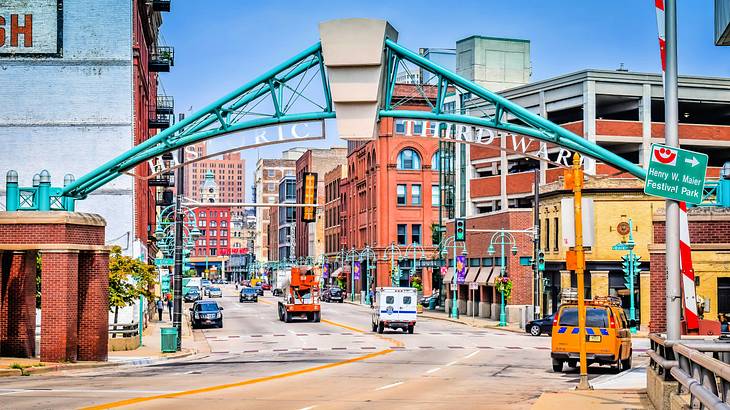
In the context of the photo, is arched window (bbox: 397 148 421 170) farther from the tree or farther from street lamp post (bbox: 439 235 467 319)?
the tree

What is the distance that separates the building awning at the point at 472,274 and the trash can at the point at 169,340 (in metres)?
38.6

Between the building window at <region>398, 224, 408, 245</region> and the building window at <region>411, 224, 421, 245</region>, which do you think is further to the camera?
the building window at <region>411, 224, 421, 245</region>

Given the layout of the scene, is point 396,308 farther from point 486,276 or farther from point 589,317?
point 589,317

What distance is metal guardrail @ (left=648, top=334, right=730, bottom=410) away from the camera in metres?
10.2

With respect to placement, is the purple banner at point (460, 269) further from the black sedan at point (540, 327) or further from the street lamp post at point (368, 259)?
the street lamp post at point (368, 259)

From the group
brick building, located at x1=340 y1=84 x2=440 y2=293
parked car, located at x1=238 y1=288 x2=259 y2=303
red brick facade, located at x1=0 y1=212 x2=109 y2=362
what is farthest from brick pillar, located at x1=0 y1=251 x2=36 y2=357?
parked car, located at x1=238 y1=288 x2=259 y2=303

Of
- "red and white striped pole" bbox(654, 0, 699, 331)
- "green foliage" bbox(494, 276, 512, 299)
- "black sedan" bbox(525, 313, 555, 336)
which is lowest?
"black sedan" bbox(525, 313, 555, 336)

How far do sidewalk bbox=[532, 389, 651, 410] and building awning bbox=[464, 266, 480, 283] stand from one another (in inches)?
2132

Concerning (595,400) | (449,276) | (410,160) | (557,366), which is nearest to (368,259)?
(410,160)

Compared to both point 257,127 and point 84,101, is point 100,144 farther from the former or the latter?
point 257,127

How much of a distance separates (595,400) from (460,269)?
54.3 meters

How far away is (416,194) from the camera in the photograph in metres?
109

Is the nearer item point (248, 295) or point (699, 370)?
point (699, 370)

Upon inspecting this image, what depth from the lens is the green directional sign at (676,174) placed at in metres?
16.3
